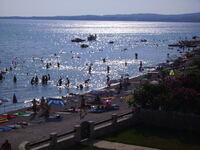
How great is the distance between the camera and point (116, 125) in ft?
68.7

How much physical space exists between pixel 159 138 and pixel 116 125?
7.65 feet

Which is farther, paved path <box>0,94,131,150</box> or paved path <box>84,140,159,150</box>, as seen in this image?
paved path <box>0,94,131,150</box>

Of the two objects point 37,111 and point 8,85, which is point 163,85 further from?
point 8,85

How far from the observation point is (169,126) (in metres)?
21.6

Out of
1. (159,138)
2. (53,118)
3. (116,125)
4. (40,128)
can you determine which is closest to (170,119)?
(159,138)

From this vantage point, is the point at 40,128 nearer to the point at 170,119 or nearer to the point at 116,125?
the point at 116,125

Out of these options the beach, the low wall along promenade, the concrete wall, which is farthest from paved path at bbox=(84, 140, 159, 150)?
the concrete wall

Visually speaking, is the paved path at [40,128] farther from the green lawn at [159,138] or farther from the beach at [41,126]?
the green lawn at [159,138]

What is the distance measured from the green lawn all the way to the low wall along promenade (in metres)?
0.45

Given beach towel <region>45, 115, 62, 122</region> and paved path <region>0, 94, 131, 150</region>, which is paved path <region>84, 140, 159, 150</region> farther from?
beach towel <region>45, 115, 62, 122</region>

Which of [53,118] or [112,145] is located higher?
[112,145]

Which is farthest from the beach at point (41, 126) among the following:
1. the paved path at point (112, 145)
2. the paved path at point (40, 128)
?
the paved path at point (112, 145)

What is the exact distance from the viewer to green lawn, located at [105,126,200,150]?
61.4 ft

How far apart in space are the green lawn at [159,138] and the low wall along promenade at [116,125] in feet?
1.48
